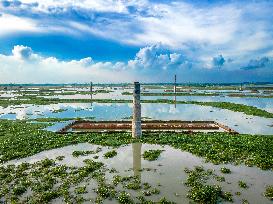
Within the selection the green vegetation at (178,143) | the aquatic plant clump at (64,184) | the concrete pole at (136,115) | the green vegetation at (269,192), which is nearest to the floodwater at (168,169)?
the green vegetation at (269,192)

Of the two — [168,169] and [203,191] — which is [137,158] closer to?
[168,169]

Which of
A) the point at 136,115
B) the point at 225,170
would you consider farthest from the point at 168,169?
the point at 136,115

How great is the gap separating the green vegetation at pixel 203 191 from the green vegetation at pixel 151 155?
4623mm

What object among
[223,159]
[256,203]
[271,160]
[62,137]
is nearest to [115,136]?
[62,137]

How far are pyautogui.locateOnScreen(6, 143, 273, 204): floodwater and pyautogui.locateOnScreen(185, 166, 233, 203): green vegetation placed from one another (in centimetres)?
41

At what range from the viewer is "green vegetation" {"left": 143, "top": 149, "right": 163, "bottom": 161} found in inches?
963

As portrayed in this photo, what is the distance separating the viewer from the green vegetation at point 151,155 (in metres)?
24.5

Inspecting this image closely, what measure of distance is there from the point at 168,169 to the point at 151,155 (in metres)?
3.36

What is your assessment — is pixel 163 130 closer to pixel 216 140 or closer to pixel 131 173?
pixel 216 140

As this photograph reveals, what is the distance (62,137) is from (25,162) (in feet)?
28.3

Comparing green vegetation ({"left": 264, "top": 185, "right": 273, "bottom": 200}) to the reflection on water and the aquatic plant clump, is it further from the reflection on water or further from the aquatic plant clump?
the reflection on water

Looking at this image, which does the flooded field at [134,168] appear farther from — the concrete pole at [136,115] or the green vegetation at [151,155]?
the concrete pole at [136,115]

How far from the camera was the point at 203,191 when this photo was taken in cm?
1711

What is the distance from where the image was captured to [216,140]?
29.8 meters
